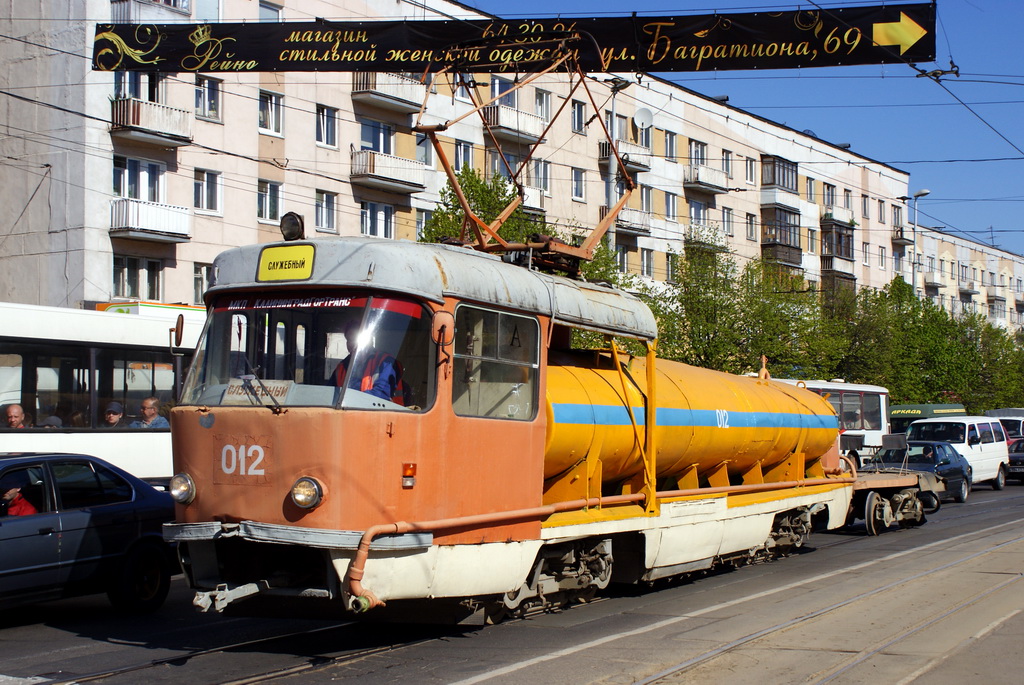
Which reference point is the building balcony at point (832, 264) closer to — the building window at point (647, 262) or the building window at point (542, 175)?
the building window at point (647, 262)

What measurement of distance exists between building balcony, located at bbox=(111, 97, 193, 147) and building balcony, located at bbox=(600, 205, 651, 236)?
65.1ft

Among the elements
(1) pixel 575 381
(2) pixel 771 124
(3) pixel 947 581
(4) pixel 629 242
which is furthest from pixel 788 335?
(1) pixel 575 381

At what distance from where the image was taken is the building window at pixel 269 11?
3325 cm

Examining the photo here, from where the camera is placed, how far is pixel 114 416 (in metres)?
16.6

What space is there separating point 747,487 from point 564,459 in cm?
480

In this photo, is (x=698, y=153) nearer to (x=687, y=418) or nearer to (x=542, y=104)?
(x=542, y=104)

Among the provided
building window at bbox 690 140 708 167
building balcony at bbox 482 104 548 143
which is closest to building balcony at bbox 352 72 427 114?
building balcony at bbox 482 104 548 143

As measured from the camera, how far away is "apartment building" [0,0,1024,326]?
29719 millimetres

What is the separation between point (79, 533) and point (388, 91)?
28.1 m

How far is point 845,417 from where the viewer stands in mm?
36812

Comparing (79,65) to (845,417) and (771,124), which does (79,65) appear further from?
(771,124)

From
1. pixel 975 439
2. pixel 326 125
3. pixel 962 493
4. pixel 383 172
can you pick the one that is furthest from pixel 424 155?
pixel 962 493

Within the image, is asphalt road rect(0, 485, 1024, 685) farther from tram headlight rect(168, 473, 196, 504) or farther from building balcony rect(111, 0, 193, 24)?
building balcony rect(111, 0, 193, 24)

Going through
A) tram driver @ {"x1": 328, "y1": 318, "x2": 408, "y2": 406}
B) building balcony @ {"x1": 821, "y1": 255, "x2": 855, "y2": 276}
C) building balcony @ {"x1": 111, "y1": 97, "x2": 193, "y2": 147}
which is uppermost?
building balcony @ {"x1": 821, "y1": 255, "x2": 855, "y2": 276}
